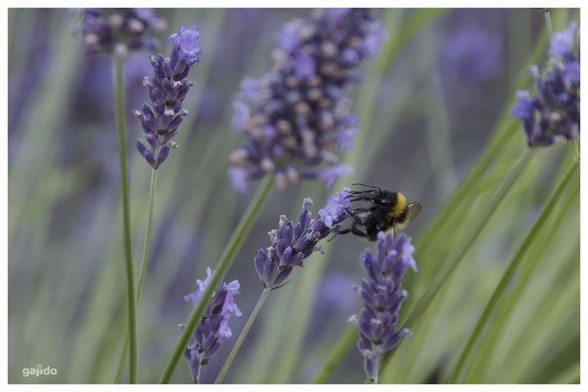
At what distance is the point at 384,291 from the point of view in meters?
0.66

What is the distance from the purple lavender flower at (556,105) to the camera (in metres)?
0.69

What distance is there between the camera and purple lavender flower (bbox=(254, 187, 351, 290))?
2.22 feet

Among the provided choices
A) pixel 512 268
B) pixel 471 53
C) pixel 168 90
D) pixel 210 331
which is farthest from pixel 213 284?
pixel 471 53

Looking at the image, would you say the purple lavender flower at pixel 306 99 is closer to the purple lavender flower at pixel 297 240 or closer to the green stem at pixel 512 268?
the purple lavender flower at pixel 297 240

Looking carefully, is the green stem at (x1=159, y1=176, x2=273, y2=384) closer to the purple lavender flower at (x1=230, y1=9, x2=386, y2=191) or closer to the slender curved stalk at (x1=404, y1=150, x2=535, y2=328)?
the purple lavender flower at (x1=230, y1=9, x2=386, y2=191)

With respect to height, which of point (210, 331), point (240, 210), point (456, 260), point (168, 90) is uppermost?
point (168, 90)

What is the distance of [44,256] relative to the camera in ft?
4.01

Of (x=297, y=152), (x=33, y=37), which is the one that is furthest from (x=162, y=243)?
(x=297, y=152)

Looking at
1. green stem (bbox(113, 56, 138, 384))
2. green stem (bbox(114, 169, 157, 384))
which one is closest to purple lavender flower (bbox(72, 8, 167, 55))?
green stem (bbox(113, 56, 138, 384))

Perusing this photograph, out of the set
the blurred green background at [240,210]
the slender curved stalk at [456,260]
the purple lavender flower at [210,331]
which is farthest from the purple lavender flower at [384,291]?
the blurred green background at [240,210]

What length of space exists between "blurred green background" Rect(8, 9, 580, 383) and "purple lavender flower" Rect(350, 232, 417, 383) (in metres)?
0.27

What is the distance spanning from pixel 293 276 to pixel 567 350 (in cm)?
46

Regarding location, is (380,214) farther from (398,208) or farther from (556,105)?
(556,105)

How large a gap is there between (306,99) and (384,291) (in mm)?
202
